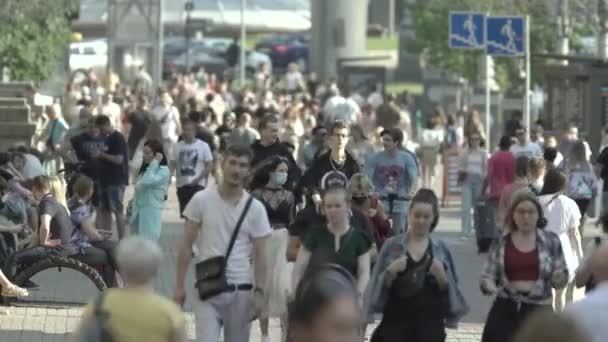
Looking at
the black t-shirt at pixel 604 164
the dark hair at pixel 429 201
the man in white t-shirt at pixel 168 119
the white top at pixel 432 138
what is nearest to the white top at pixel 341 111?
the white top at pixel 432 138

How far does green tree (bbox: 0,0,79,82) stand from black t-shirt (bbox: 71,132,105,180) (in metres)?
14.0

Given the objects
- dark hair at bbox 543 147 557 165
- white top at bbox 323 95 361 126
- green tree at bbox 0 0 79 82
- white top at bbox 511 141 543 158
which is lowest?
white top at bbox 323 95 361 126

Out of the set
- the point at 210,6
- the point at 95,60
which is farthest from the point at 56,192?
the point at 210,6

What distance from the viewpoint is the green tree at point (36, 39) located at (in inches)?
1515

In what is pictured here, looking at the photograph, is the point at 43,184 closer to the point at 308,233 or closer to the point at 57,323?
the point at 57,323

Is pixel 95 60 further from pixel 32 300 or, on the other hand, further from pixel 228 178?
pixel 228 178

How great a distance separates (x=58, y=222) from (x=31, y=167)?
16.7 feet

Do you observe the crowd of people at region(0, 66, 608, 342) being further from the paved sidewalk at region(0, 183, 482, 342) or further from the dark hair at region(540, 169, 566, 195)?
the paved sidewalk at region(0, 183, 482, 342)

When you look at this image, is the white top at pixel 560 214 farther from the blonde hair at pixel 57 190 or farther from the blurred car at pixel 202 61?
the blurred car at pixel 202 61

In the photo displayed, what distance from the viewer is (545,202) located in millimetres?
16094

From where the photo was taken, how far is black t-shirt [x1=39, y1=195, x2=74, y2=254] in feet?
58.1

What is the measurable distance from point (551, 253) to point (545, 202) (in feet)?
→ 12.3

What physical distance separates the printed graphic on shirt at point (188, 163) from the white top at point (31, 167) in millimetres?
1496

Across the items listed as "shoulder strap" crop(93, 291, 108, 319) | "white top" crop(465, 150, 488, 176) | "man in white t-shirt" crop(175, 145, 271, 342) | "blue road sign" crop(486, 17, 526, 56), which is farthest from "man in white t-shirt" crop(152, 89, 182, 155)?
"shoulder strap" crop(93, 291, 108, 319)
